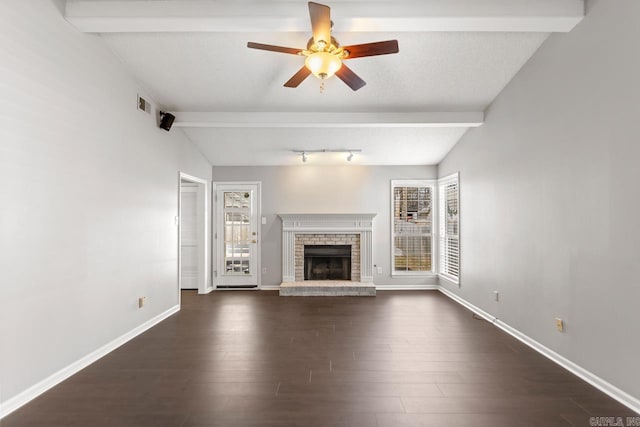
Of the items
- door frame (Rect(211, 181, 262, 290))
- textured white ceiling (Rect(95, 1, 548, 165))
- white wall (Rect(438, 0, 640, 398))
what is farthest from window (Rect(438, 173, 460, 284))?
door frame (Rect(211, 181, 262, 290))

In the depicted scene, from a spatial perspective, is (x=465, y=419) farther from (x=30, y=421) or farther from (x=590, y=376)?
(x=30, y=421)

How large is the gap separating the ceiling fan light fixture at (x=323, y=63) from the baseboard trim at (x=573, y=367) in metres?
3.18

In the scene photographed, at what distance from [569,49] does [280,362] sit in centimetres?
376

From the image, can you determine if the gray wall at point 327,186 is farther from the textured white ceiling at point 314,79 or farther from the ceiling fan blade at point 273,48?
the ceiling fan blade at point 273,48

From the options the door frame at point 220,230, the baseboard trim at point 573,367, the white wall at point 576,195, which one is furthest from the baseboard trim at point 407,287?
the door frame at point 220,230

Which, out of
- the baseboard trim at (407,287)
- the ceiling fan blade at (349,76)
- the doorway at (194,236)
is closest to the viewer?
the ceiling fan blade at (349,76)

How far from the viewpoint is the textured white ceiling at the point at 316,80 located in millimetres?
3336

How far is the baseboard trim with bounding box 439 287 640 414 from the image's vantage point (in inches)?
94.3

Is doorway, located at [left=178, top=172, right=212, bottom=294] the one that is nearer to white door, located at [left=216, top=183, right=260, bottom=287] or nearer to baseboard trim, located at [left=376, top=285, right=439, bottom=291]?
white door, located at [left=216, top=183, right=260, bottom=287]

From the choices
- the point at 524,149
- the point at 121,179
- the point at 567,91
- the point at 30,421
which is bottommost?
the point at 30,421

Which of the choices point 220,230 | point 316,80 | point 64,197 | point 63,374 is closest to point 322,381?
point 63,374

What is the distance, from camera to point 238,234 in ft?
21.4

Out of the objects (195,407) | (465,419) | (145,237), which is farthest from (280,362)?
(145,237)

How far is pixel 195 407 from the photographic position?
2377mm
